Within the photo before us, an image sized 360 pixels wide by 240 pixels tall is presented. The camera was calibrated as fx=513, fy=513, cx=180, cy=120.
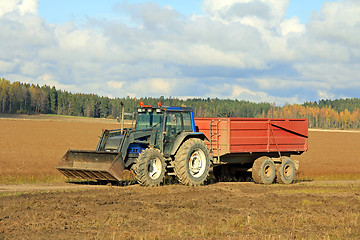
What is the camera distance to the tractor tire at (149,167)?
1546cm

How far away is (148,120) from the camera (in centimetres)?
1694

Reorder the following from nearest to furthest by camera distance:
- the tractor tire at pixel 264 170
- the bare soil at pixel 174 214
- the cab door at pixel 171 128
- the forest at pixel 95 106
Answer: the bare soil at pixel 174 214, the cab door at pixel 171 128, the tractor tire at pixel 264 170, the forest at pixel 95 106

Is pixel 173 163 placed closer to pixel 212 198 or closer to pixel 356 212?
pixel 212 198

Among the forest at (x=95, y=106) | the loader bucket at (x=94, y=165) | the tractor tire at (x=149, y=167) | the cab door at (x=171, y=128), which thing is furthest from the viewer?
the forest at (x=95, y=106)

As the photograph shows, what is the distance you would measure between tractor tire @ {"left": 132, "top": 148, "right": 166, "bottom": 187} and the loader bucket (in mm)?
549

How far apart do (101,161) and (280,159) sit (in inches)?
302

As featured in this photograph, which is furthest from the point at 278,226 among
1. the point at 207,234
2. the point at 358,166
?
the point at 358,166

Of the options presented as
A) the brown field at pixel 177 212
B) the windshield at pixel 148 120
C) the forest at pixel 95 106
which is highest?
the forest at pixel 95 106

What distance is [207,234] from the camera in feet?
31.6

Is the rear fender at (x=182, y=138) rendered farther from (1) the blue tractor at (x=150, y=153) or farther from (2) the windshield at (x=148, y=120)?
(2) the windshield at (x=148, y=120)

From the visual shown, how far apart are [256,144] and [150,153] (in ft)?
16.7

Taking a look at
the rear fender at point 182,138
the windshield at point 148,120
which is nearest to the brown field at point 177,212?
the rear fender at point 182,138

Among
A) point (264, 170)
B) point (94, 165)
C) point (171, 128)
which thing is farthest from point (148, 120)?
point (264, 170)

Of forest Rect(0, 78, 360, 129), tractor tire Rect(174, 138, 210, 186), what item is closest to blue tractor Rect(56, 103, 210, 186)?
tractor tire Rect(174, 138, 210, 186)
